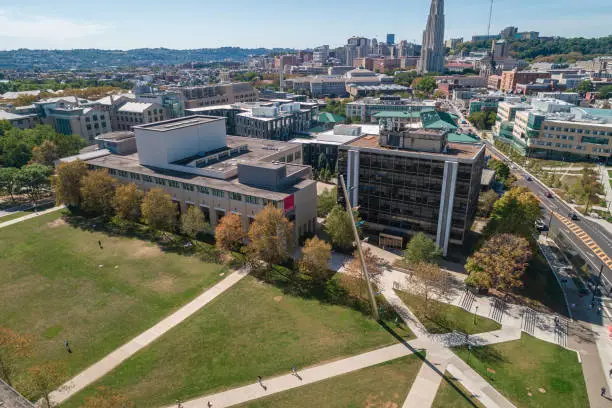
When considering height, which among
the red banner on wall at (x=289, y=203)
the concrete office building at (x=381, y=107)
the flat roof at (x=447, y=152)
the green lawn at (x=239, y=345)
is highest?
the flat roof at (x=447, y=152)

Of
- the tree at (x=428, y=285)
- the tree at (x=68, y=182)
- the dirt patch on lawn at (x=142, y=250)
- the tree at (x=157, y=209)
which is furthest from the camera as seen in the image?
the tree at (x=68, y=182)

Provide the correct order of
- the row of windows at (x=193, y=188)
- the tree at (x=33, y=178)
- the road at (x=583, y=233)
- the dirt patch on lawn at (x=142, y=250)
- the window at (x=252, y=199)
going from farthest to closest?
the tree at (x=33, y=178) < the row of windows at (x=193, y=188) < the window at (x=252, y=199) < the dirt patch on lawn at (x=142, y=250) < the road at (x=583, y=233)

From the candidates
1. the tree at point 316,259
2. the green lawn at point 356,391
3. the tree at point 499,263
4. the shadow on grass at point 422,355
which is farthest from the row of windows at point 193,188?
the tree at point 499,263

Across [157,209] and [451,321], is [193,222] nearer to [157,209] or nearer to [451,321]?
[157,209]

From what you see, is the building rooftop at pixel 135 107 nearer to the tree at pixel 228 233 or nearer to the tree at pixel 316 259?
the tree at pixel 228 233

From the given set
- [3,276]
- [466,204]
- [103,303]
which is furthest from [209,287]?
[466,204]

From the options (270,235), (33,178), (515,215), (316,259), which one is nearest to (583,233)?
(515,215)
